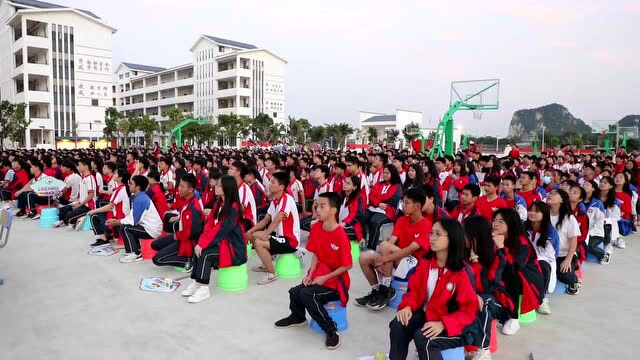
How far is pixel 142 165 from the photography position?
8445mm

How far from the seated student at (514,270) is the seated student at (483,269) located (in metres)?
0.21

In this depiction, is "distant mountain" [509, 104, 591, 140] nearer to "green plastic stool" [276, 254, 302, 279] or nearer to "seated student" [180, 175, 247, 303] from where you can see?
"green plastic stool" [276, 254, 302, 279]

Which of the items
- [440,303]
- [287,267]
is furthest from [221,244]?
[440,303]

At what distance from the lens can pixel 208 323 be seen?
3.83 metres

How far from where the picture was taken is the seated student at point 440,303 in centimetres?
267

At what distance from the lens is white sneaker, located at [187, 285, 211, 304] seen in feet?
14.1

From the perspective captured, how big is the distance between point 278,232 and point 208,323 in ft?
4.95

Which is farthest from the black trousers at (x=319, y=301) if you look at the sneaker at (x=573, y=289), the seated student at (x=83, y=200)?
the seated student at (x=83, y=200)

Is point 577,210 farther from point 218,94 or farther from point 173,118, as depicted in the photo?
point 218,94

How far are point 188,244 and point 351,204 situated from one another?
2149mm

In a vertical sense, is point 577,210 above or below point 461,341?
above

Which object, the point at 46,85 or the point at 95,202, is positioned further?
the point at 46,85

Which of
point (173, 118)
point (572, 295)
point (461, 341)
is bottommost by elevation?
point (572, 295)

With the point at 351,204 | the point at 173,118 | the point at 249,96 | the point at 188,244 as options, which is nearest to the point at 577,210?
the point at 351,204
